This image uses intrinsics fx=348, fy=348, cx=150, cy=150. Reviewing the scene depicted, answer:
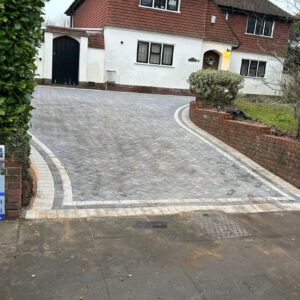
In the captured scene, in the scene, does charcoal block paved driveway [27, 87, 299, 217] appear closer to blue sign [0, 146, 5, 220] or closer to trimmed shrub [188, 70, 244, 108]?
blue sign [0, 146, 5, 220]

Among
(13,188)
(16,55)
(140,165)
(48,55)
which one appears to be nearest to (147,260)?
(13,188)

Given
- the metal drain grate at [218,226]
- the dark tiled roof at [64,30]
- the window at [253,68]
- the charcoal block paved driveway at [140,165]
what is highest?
the dark tiled roof at [64,30]

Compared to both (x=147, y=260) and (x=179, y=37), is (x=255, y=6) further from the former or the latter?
(x=147, y=260)

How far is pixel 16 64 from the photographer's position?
15.9 feet

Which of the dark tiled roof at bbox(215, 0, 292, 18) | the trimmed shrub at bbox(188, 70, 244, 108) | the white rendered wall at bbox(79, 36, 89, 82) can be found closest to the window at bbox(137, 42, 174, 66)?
the white rendered wall at bbox(79, 36, 89, 82)

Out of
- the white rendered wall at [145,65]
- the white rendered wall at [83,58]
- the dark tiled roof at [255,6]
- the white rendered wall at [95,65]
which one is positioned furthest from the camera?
the dark tiled roof at [255,6]

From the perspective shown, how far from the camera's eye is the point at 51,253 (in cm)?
406

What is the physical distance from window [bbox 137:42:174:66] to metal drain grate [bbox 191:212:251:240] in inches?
624

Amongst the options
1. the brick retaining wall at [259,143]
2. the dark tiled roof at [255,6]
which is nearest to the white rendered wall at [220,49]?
the dark tiled roof at [255,6]

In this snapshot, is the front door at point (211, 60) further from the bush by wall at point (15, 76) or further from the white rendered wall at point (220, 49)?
the bush by wall at point (15, 76)

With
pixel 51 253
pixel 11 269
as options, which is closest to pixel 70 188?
pixel 51 253

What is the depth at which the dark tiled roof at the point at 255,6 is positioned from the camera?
2327 centimetres

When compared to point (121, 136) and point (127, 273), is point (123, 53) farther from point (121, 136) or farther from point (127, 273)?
point (127, 273)

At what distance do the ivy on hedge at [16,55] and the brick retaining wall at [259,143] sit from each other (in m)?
5.72
